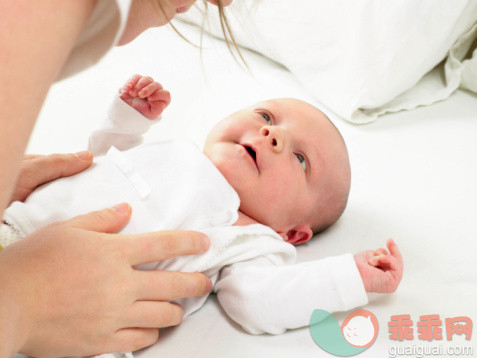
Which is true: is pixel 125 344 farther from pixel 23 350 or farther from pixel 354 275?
pixel 354 275

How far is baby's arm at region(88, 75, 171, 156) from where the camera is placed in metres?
1.24

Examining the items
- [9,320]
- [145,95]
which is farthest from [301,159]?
[9,320]

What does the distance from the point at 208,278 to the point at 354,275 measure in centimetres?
23

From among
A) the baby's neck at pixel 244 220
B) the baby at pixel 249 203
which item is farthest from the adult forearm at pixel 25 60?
the baby's neck at pixel 244 220

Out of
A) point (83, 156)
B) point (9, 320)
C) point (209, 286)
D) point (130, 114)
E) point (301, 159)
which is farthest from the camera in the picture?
point (130, 114)

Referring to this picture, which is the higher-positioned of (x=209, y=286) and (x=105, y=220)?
(x=105, y=220)

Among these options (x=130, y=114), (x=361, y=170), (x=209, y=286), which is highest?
(x=130, y=114)

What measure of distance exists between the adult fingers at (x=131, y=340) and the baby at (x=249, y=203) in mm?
98

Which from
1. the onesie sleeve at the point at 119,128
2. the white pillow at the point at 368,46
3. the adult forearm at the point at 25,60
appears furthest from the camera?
the white pillow at the point at 368,46

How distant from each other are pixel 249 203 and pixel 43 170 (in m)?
0.37

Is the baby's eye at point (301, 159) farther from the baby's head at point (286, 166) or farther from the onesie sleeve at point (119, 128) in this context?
the onesie sleeve at point (119, 128)

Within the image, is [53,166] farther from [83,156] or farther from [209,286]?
[209,286]

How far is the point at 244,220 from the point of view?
104 centimetres

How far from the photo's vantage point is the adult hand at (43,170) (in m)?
0.96
